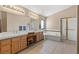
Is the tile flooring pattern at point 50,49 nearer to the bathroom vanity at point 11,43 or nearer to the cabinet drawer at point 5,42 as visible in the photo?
the bathroom vanity at point 11,43

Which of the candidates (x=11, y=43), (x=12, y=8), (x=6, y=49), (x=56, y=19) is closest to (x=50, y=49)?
(x=11, y=43)

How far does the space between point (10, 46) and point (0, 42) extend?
570mm

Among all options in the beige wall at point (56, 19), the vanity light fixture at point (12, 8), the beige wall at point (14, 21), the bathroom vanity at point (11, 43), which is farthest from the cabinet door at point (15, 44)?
the beige wall at point (56, 19)

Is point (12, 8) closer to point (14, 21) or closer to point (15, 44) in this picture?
point (14, 21)

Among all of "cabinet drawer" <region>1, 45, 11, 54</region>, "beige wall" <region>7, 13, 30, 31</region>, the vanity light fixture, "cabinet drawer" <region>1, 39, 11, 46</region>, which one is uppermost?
the vanity light fixture

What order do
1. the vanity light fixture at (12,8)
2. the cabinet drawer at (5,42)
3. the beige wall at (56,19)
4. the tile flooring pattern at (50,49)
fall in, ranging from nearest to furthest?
the cabinet drawer at (5,42), the vanity light fixture at (12,8), the tile flooring pattern at (50,49), the beige wall at (56,19)

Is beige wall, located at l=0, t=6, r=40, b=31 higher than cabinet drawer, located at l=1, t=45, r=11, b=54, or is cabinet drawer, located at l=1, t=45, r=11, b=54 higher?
beige wall, located at l=0, t=6, r=40, b=31

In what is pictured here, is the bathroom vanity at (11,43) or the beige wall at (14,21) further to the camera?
the beige wall at (14,21)

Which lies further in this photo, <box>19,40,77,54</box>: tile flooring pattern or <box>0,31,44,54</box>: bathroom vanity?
<box>19,40,77,54</box>: tile flooring pattern

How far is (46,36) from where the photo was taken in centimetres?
892

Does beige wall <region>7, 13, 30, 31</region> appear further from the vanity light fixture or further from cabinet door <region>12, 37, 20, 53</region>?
cabinet door <region>12, 37, 20, 53</region>

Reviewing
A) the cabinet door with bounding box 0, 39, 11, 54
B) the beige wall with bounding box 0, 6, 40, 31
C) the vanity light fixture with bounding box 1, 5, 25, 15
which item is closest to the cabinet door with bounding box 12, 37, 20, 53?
the cabinet door with bounding box 0, 39, 11, 54

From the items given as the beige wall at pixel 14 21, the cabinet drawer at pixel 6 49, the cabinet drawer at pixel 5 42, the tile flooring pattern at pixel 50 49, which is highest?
the beige wall at pixel 14 21

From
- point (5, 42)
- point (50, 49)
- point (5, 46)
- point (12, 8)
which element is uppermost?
point (12, 8)
